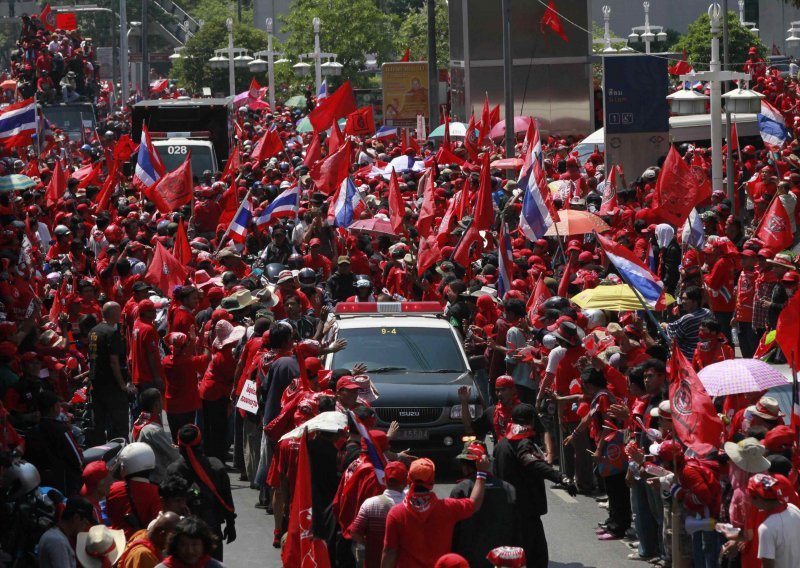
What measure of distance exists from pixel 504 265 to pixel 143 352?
15.4 ft

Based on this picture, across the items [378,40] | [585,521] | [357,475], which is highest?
[378,40]

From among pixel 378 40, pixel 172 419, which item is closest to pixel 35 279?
pixel 172 419

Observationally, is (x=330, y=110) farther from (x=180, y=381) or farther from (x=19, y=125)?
(x=180, y=381)

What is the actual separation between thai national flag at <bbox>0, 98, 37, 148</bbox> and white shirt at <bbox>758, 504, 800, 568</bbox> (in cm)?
1995

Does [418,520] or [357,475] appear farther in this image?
[357,475]

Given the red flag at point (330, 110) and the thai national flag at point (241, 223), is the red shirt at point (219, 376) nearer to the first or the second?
the thai national flag at point (241, 223)

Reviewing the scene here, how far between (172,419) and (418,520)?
232 inches

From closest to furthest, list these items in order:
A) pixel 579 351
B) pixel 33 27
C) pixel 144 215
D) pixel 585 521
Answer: pixel 585 521 < pixel 579 351 < pixel 144 215 < pixel 33 27

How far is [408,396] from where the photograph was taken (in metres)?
14.2

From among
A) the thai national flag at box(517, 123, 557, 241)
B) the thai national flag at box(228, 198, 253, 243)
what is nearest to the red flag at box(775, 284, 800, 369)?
the thai national flag at box(517, 123, 557, 241)

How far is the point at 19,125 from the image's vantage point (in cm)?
2683

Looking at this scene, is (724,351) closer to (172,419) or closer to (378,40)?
(172,419)

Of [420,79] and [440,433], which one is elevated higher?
[420,79]

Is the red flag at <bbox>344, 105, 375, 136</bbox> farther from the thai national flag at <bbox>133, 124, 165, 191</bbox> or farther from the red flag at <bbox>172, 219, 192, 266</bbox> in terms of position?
the red flag at <bbox>172, 219, 192, 266</bbox>
